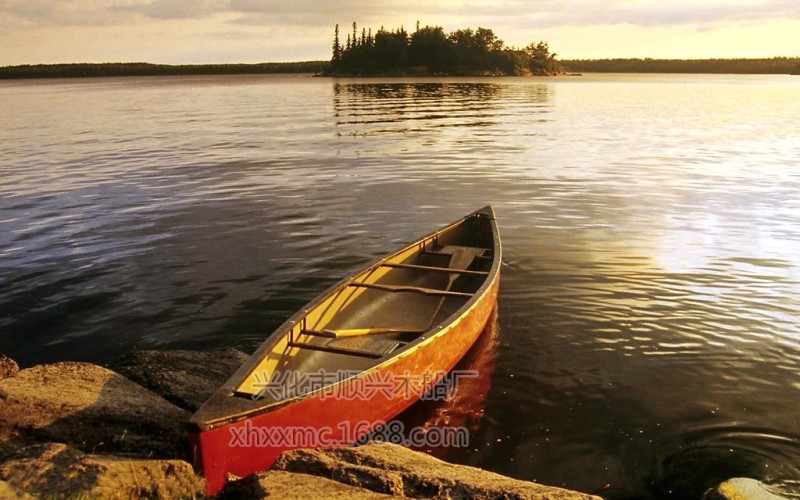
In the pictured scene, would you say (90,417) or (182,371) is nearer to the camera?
(90,417)

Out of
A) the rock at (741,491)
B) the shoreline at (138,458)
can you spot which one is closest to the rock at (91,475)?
the shoreline at (138,458)

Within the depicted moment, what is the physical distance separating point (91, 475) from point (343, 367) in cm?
354

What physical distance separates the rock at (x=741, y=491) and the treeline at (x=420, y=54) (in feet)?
614

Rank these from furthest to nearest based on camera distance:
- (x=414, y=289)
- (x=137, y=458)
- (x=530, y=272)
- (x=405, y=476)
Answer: (x=530, y=272) < (x=414, y=289) < (x=137, y=458) < (x=405, y=476)

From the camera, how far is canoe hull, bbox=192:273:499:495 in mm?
5391

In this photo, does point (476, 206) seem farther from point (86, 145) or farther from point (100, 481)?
point (86, 145)

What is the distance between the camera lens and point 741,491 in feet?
19.9

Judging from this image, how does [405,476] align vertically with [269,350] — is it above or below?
below

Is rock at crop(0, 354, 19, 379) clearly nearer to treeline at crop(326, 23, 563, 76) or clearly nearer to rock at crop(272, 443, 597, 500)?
rock at crop(272, 443, 597, 500)

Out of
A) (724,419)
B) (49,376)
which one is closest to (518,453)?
(724,419)

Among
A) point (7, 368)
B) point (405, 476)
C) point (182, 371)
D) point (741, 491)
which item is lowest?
point (741, 491)

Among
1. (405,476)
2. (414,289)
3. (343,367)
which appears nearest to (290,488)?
(405,476)

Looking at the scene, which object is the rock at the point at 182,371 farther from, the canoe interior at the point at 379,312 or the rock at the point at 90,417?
the canoe interior at the point at 379,312

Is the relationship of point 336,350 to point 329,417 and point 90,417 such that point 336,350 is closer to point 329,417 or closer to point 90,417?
point 329,417
